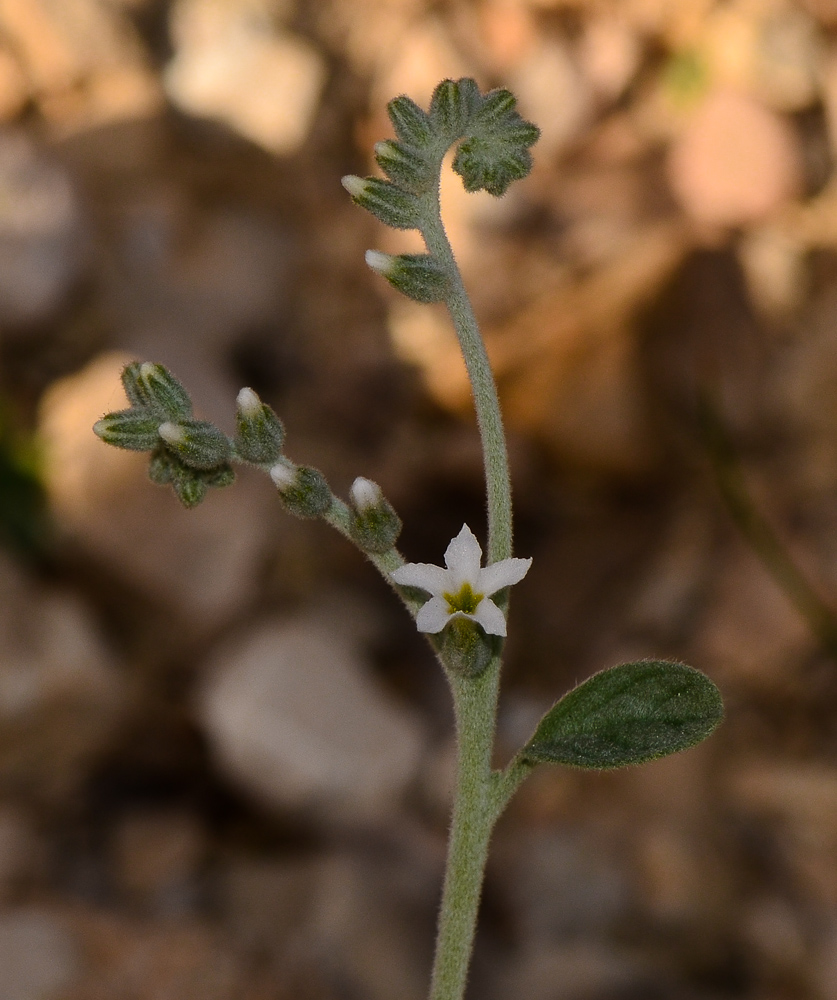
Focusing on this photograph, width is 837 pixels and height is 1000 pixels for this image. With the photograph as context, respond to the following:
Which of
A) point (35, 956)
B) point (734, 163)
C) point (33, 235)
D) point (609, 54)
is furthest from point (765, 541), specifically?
point (33, 235)

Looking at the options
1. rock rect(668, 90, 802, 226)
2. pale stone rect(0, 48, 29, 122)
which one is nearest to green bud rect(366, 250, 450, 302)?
rock rect(668, 90, 802, 226)

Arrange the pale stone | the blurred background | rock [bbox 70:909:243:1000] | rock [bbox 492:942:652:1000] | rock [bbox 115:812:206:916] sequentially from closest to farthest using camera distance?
rock [bbox 70:909:243:1000] < rock [bbox 492:942:652:1000] < the blurred background < rock [bbox 115:812:206:916] < the pale stone

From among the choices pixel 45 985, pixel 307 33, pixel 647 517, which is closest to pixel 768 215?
pixel 647 517

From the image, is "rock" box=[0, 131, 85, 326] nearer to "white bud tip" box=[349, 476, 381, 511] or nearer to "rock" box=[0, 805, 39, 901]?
"rock" box=[0, 805, 39, 901]

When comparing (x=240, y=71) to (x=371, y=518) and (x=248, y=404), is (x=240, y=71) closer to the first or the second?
(x=248, y=404)

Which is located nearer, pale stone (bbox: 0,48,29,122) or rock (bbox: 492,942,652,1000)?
rock (bbox: 492,942,652,1000)

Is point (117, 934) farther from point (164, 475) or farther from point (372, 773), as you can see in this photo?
point (164, 475)
